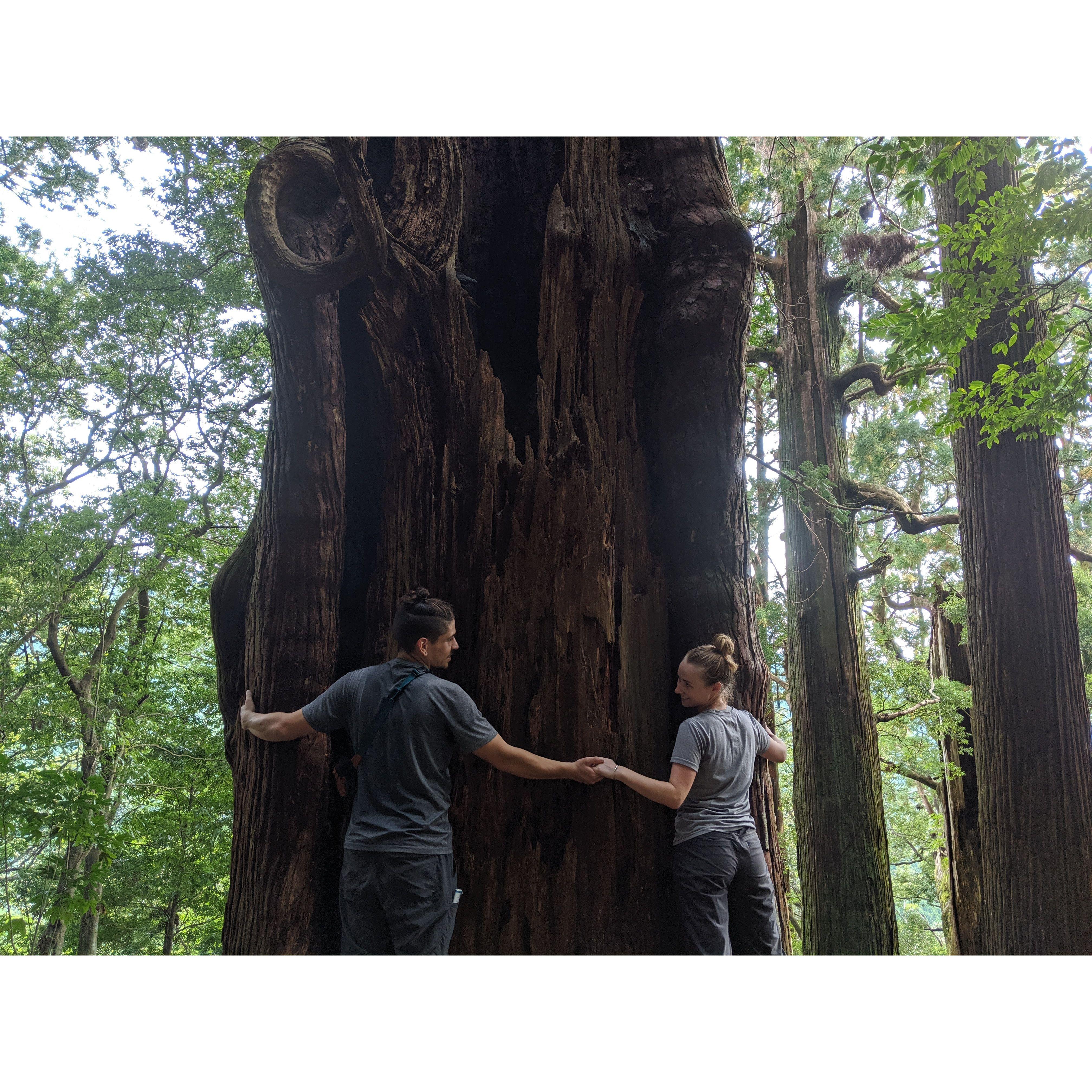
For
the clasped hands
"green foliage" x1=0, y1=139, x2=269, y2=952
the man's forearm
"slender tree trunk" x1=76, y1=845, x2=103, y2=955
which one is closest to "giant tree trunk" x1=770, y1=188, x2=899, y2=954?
the clasped hands

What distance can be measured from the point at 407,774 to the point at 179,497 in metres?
6.07

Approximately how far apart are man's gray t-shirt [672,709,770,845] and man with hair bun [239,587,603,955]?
1.76 ft

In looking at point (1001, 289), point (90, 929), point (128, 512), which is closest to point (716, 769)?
point (1001, 289)

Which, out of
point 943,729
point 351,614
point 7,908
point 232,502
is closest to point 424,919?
point 351,614

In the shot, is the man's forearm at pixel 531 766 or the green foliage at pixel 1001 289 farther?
the green foliage at pixel 1001 289

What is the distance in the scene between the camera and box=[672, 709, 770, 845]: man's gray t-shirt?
2.57 m

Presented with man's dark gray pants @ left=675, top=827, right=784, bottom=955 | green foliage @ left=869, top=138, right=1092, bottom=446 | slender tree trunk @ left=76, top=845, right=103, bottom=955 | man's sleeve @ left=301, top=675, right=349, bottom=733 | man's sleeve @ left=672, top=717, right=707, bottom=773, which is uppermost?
green foliage @ left=869, top=138, right=1092, bottom=446

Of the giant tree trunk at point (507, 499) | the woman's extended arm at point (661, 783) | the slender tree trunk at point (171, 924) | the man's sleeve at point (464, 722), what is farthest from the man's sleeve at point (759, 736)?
the slender tree trunk at point (171, 924)

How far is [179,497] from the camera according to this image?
7266 millimetres

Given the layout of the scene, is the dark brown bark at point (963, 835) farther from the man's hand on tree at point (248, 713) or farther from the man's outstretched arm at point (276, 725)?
the man's hand on tree at point (248, 713)

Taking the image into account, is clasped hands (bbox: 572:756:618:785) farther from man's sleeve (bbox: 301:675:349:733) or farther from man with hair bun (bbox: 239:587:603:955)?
man's sleeve (bbox: 301:675:349:733)

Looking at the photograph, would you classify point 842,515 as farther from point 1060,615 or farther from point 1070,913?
point 1070,913

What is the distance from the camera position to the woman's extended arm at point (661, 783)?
100 inches

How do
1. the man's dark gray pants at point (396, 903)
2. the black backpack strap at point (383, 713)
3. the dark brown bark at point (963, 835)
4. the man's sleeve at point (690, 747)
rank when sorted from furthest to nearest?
the dark brown bark at point (963, 835) → the man's sleeve at point (690, 747) → the black backpack strap at point (383, 713) → the man's dark gray pants at point (396, 903)
